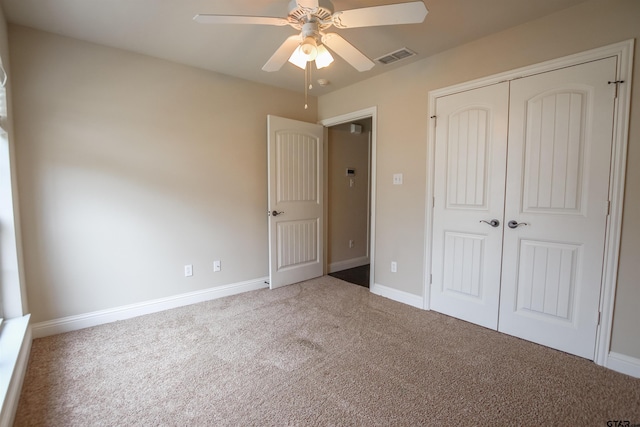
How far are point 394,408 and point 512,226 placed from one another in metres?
1.67

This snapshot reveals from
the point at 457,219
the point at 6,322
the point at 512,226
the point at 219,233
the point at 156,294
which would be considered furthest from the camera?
the point at 219,233

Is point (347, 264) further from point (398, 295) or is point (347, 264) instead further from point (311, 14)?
point (311, 14)

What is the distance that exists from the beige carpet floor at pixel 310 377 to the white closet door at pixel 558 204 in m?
0.23

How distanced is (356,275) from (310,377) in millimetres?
2393

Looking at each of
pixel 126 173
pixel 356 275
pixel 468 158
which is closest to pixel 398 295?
pixel 356 275

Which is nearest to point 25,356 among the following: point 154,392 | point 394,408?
point 154,392

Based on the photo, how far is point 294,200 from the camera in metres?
3.66

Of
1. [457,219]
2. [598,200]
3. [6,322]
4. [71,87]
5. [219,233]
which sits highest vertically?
[71,87]

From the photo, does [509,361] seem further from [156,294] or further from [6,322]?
[6,322]

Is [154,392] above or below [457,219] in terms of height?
below

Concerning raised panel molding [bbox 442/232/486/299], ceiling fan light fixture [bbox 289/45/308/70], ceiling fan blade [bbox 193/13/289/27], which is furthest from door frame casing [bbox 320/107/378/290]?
ceiling fan blade [bbox 193/13/289/27]

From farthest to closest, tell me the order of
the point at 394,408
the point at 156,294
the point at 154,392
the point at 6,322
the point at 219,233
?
the point at 219,233, the point at 156,294, the point at 6,322, the point at 154,392, the point at 394,408

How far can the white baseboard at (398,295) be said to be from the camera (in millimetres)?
2980

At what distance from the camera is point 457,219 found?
2674 millimetres
